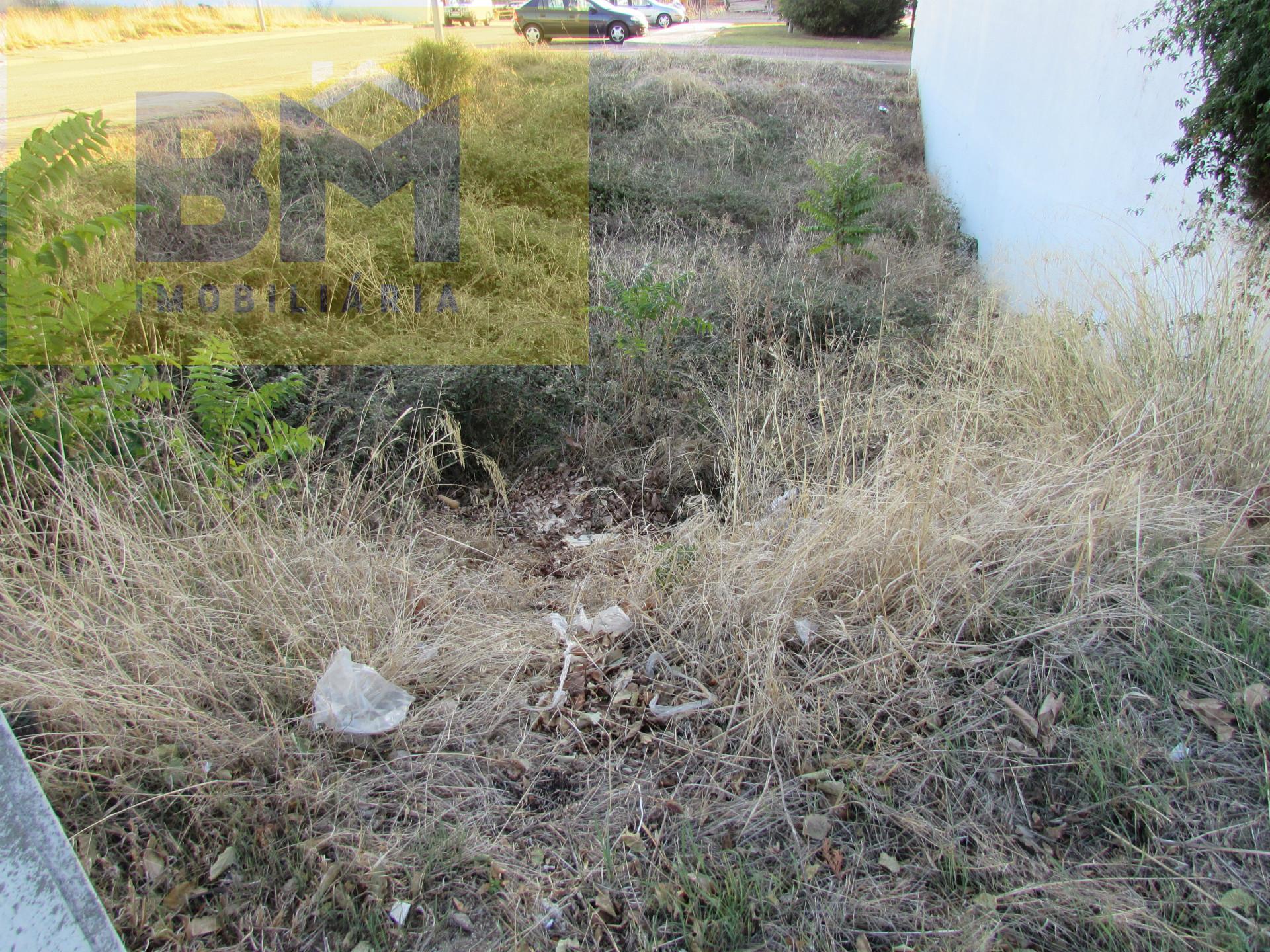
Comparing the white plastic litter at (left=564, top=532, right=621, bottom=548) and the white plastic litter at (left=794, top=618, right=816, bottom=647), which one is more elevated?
the white plastic litter at (left=794, top=618, right=816, bottom=647)

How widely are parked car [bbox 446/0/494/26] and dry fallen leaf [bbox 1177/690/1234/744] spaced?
11.7 meters

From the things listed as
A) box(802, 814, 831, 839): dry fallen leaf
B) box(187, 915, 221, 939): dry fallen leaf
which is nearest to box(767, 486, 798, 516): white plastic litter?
box(802, 814, 831, 839): dry fallen leaf

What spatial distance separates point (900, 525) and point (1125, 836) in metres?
1.01

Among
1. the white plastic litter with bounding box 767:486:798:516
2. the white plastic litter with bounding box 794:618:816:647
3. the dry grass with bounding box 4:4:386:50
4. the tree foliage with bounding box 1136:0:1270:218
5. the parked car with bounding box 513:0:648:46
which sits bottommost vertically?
the white plastic litter with bounding box 794:618:816:647

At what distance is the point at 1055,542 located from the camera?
2418 millimetres

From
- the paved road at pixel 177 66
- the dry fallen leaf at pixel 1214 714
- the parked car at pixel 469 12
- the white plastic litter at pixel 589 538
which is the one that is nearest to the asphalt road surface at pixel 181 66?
the paved road at pixel 177 66

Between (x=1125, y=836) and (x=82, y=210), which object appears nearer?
(x=1125, y=836)

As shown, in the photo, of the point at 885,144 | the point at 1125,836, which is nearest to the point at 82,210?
the point at 1125,836

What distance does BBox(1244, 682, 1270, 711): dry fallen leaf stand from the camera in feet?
6.60

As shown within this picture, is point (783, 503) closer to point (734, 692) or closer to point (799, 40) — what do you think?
point (734, 692)

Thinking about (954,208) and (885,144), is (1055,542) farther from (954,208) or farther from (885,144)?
(885,144)

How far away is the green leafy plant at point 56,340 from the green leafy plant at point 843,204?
4.64 m

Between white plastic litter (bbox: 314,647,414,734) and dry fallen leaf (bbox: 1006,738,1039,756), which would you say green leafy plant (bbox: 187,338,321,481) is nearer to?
white plastic litter (bbox: 314,647,414,734)

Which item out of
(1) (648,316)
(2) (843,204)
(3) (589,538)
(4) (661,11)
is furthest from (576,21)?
(3) (589,538)
